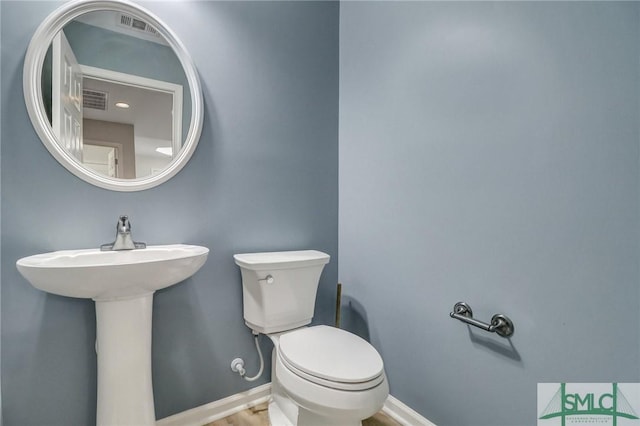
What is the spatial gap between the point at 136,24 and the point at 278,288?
133 centimetres

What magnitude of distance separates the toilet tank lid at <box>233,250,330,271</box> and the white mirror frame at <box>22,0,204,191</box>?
1.68 feet

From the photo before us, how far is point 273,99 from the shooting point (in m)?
1.58

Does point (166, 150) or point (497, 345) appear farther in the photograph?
point (166, 150)

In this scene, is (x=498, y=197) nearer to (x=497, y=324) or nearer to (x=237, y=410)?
→ (x=497, y=324)

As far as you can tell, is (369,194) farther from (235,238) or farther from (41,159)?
(41,159)

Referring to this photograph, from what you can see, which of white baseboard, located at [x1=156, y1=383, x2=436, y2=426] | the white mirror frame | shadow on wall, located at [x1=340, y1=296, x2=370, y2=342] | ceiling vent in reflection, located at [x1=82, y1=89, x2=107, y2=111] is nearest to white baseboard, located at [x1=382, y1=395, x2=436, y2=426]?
white baseboard, located at [x1=156, y1=383, x2=436, y2=426]

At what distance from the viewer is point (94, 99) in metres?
1.20

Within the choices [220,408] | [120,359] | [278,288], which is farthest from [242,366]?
[120,359]

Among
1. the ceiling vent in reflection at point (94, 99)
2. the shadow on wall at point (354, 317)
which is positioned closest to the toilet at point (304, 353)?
the shadow on wall at point (354, 317)

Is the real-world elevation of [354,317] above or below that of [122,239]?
below

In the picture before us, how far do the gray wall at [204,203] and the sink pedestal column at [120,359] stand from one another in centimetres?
18

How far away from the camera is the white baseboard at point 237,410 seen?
133cm

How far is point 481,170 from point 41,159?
1.67m

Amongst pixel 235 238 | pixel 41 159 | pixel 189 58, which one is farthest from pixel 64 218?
pixel 189 58
